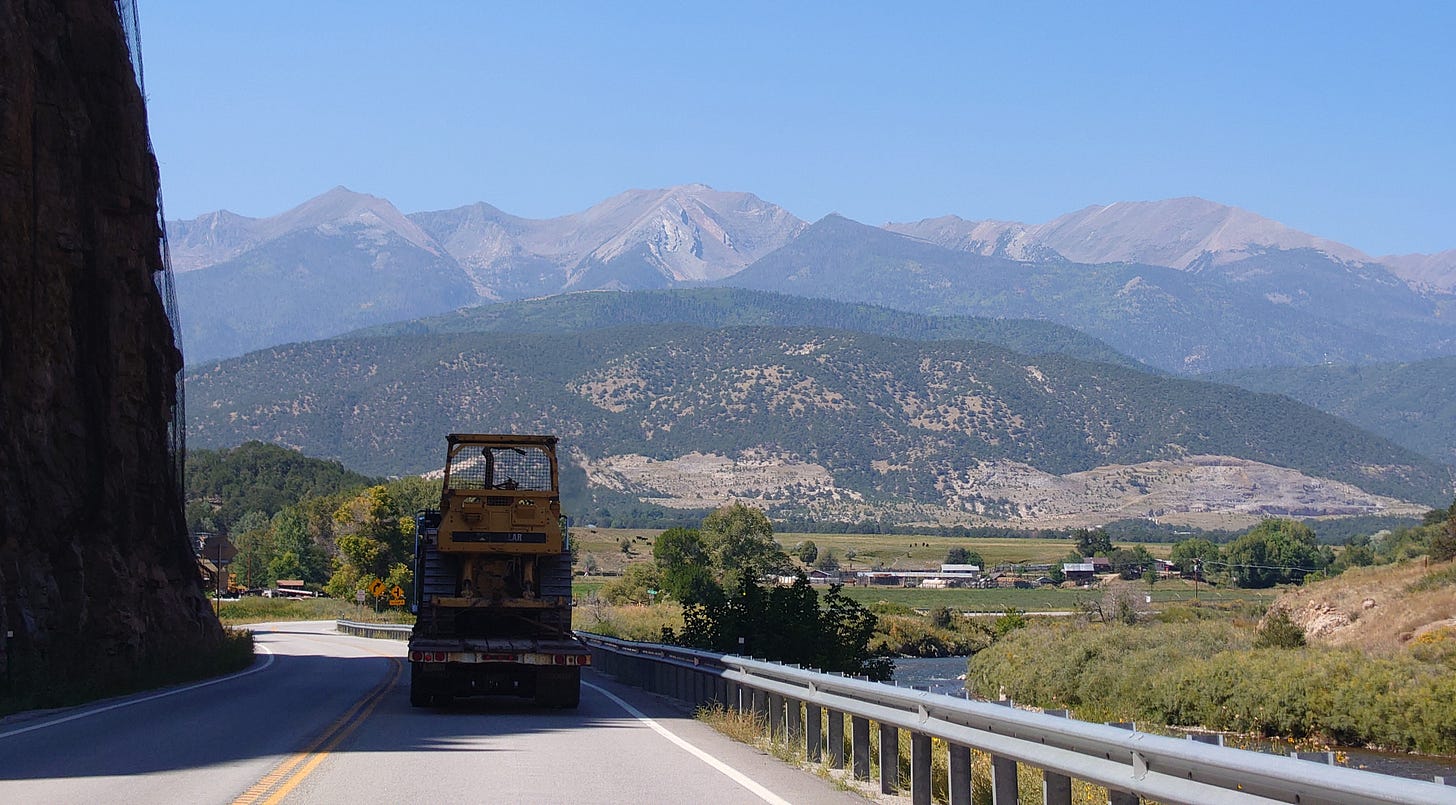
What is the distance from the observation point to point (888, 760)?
13.4 m

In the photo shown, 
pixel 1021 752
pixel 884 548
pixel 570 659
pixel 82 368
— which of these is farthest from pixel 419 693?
pixel 884 548

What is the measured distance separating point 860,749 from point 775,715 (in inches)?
151

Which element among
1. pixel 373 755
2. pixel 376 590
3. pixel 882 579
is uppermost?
pixel 373 755

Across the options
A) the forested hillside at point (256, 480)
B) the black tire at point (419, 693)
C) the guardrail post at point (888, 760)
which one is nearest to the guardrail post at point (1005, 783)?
the guardrail post at point (888, 760)

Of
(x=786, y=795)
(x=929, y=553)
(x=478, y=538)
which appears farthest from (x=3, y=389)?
(x=929, y=553)

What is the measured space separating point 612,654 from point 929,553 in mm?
125183

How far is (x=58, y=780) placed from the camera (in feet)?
44.0

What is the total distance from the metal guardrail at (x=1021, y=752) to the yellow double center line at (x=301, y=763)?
4817mm

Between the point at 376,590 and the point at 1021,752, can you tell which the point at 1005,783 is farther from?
the point at 376,590

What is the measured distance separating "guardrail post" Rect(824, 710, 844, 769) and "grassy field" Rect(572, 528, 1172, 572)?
112 metres

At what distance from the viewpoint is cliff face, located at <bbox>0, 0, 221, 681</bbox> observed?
27.9 meters

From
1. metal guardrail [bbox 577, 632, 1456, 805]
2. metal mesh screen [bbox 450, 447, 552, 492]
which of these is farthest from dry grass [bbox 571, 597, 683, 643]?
metal guardrail [bbox 577, 632, 1456, 805]

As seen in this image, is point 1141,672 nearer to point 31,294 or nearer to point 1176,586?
point 31,294

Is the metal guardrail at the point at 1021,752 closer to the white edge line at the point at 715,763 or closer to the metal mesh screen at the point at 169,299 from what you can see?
the white edge line at the point at 715,763
